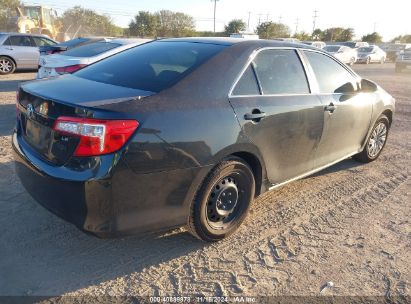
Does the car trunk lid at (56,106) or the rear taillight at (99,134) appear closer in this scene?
the rear taillight at (99,134)

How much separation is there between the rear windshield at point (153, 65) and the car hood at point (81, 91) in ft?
0.39

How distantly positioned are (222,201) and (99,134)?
1.30m

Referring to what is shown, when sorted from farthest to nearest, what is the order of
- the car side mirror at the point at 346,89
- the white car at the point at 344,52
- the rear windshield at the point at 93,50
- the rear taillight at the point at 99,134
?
the white car at the point at 344,52 < the rear windshield at the point at 93,50 < the car side mirror at the point at 346,89 < the rear taillight at the point at 99,134

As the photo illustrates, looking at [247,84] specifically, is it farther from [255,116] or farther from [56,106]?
[56,106]

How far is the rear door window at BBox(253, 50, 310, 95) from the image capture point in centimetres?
336

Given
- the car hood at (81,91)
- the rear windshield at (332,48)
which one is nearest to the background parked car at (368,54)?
the rear windshield at (332,48)

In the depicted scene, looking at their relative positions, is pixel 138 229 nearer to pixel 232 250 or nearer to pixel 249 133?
pixel 232 250

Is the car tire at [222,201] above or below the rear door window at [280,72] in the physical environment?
below

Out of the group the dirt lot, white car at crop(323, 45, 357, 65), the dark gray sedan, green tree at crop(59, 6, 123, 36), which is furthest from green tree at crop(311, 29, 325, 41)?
the dirt lot

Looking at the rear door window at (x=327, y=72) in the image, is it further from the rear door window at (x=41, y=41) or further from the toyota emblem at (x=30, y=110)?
the rear door window at (x=41, y=41)

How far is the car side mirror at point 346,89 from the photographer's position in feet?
13.9

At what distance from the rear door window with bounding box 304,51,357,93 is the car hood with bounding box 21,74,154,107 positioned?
2.12 metres

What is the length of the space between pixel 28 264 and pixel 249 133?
200cm

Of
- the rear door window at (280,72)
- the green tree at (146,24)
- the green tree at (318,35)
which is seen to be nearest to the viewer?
the rear door window at (280,72)
